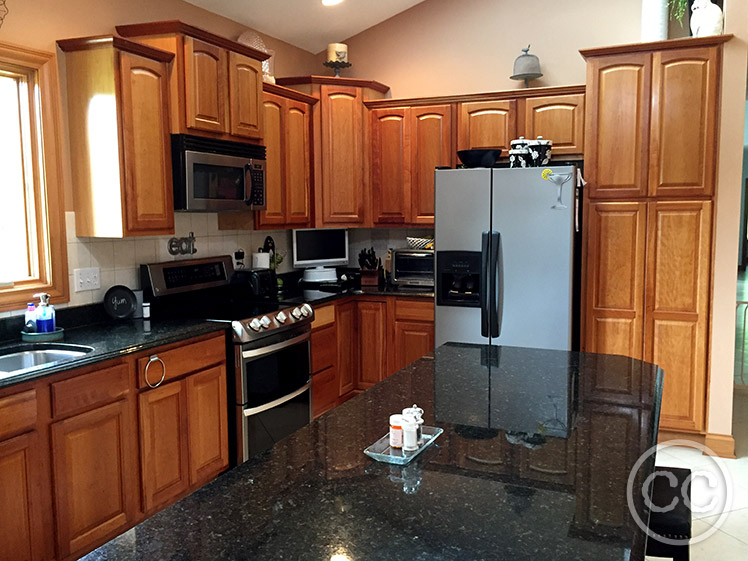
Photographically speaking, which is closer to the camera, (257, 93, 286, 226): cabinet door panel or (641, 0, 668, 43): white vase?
(641, 0, 668, 43): white vase

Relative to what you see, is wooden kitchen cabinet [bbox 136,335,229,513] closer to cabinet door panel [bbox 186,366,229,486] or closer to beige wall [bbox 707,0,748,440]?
cabinet door panel [bbox 186,366,229,486]

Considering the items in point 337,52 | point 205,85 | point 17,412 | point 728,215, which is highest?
point 337,52

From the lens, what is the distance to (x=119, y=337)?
289cm

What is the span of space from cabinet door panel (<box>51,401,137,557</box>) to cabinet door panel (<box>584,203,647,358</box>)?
9.19ft

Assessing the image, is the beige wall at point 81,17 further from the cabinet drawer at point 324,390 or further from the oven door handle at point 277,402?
the cabinet drawer at point 324,390

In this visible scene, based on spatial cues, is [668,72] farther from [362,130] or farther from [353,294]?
[353,294]

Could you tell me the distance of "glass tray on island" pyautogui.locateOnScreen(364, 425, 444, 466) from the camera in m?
1.47

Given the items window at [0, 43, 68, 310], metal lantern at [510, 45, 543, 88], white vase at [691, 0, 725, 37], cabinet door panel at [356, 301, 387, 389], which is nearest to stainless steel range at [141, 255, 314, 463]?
window at [0, 43, 68, 310]

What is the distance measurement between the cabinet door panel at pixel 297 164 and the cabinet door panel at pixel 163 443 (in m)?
1.77

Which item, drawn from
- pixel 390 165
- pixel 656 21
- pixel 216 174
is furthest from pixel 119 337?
pixel 656 21

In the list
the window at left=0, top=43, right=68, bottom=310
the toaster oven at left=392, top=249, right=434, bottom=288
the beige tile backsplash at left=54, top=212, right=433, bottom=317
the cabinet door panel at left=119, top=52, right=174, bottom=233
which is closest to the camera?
the window at left=0, top=43, right=68, bottom=310

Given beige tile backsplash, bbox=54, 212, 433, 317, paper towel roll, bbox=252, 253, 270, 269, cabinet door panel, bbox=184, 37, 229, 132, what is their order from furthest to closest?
paper towel roll, bbox=252, 253, 270, 269 < cabinet door panel, bbox=184, 37, 229, 132 < beige tile backsplash, bbox=54, 212, 433, 317

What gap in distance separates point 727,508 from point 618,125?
7.34 feet

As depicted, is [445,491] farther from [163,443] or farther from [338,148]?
[338,148]
